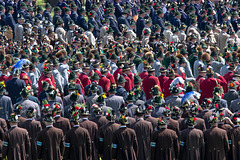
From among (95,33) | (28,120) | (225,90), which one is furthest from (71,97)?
(95,33)

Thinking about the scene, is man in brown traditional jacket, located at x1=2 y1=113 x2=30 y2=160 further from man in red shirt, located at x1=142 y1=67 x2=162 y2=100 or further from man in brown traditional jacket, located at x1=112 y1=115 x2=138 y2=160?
man in red shirt, located at x1=142 y1=67 x2=162 y2=100

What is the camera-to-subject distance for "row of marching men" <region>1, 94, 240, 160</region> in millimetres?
14883

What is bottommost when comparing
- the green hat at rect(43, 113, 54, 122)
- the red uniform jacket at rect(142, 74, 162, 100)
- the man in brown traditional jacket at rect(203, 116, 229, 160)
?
the man in brown traditional jacket at rect(203, 116, 229, 160)

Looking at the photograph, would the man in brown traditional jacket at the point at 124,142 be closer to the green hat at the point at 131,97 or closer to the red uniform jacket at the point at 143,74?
the green hat at the point at 131,97

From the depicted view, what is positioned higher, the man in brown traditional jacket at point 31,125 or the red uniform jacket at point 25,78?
the red uniform jacket at point 25,78

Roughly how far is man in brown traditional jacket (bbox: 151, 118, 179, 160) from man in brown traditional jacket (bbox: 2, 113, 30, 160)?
3103 millimetres

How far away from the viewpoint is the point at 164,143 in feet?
48.9

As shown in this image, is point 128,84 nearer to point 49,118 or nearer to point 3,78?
point 3,78

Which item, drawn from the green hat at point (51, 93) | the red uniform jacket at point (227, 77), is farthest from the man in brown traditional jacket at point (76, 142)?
the red uniform jacket at point (227, 77)

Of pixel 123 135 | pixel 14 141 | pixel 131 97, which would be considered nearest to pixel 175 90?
pixel 131 97

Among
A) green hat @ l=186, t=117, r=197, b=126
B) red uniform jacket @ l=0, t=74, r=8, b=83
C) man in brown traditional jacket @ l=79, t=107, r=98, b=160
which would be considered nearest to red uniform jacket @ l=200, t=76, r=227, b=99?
green hat @ l=186, t=117, r=197, b=126

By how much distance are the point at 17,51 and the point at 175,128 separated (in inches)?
334

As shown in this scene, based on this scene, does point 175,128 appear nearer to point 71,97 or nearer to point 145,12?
point 71,97

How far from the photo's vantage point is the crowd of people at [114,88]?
590 inches
